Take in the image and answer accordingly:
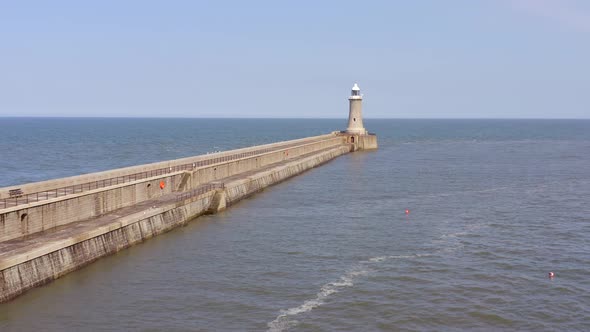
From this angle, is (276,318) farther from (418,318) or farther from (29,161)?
(29,161)

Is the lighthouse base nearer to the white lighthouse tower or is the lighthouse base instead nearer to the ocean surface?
the white lighthouse tower

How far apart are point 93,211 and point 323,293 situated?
14957 millimetres

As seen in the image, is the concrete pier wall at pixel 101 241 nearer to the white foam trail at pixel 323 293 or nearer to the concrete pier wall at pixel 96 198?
the concrete pier wall at pixel 96 198

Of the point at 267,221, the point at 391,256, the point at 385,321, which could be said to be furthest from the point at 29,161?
the point at 385,321

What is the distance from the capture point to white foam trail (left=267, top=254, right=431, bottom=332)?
902 inches

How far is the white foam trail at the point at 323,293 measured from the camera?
22.9m

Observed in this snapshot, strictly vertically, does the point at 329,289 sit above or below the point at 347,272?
below

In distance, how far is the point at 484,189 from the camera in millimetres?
59438

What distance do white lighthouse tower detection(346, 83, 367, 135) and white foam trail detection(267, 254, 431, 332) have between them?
87.3 metres

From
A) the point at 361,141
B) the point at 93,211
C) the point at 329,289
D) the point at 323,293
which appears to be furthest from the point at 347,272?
the point at 361,141

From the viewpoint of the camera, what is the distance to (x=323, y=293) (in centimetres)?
2642

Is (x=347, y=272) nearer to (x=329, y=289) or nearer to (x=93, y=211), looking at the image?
(x=329, y=289)

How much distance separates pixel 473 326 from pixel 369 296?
15.4 feet

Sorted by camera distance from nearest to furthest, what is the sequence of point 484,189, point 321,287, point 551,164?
1. point 321,287
2. point 484,189
3. point 551,164
